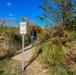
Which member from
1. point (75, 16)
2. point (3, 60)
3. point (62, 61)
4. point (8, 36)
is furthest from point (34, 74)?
point (8, 36)

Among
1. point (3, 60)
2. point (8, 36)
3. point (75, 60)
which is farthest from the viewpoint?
point (8, 36)

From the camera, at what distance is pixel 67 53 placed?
308 inches

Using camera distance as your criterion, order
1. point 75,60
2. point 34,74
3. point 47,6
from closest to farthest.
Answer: point 34,74 < point 75,60 < point 47,6

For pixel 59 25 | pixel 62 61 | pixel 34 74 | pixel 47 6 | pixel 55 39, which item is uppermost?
pixel 47 6

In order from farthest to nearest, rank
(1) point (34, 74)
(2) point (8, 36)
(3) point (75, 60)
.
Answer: (2) point (8, 36)
(3) point (75, 60)
(1) point (34, 74)

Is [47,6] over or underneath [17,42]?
over

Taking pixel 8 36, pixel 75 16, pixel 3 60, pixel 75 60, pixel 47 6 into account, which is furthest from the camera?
pixel 8 36

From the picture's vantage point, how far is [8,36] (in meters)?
13.7

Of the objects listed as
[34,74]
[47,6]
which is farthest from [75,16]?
[34,74]

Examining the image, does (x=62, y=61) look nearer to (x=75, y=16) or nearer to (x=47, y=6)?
(x=75, y=16)

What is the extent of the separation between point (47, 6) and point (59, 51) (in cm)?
482

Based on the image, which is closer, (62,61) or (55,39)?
(62,61)

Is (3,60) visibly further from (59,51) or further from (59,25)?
(59,25)

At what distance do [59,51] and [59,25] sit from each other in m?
3.32
